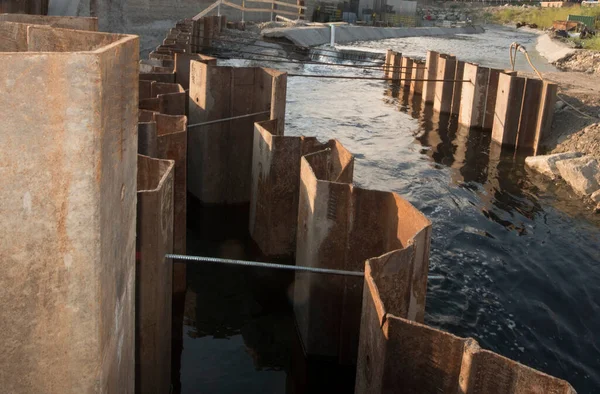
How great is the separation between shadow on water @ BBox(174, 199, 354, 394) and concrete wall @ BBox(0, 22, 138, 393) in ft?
10.7

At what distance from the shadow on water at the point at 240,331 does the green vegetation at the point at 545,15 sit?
90.8 ft

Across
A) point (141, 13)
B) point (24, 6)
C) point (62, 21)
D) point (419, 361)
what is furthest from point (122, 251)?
point (141, 13)

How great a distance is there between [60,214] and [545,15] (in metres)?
73.8

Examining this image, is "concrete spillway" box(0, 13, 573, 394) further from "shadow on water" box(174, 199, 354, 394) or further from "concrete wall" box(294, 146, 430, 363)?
"shadow on water" box(174, 199, 354, 394)

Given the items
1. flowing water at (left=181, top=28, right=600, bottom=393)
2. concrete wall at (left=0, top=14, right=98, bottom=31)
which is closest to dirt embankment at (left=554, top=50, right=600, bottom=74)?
flowing water at (left=181, top=28, right=600, bottom=393)

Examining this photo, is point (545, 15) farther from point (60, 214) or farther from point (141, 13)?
point (60, 214)

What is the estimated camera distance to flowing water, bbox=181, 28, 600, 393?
710 cm

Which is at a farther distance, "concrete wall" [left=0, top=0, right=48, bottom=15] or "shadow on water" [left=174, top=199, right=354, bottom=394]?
"concrete wall" [left=0, top=0, right=48, bottom=15]

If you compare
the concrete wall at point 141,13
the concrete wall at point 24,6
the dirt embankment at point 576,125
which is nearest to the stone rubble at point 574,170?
the dirt embankment at point 576,125

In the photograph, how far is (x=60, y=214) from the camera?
3270 mm

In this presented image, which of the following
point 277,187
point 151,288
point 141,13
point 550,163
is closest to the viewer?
point 151,288

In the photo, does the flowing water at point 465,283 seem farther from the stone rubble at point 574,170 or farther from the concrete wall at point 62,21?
the concrete wall at point 62,21

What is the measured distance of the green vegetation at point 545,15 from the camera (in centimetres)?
3735

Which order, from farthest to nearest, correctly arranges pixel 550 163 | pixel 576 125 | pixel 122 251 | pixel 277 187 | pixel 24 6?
pixel 24 6, pixel 576 125, pixel 550 163, pixel 277 187, pixel 122 251
